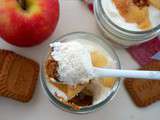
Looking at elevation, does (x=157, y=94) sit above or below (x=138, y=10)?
below

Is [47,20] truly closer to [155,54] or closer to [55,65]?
[55,65]

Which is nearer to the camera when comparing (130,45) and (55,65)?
(55,65)

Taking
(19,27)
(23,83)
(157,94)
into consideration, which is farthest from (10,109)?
(157,94)

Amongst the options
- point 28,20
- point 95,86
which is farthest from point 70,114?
point 28,20

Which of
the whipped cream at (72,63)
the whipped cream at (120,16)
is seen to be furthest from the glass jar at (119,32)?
the whipped cream at (72,63)

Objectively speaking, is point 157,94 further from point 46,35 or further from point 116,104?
point 46,35

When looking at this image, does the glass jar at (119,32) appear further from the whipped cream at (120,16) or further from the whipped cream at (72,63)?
the whipped cream at (72,63)

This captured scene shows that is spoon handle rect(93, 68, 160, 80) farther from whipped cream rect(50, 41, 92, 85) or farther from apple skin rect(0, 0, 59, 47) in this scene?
apple skin rect(0, 0, 59, 47)
